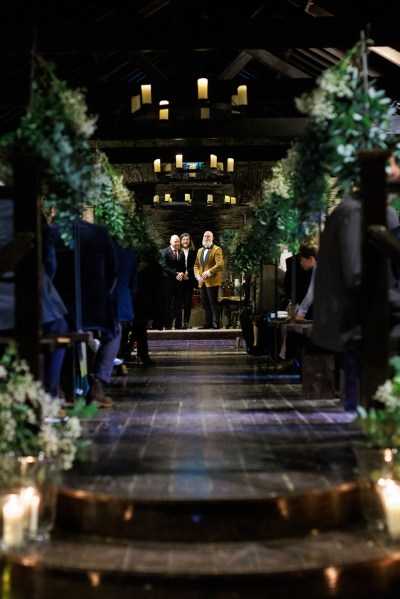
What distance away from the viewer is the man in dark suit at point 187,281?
58.0ft

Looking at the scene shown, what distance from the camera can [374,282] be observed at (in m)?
5.17

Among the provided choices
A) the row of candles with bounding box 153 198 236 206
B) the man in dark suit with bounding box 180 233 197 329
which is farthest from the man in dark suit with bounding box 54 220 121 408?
the row of candles with bounding box 153 198 236 206

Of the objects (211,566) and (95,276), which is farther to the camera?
(95,276)

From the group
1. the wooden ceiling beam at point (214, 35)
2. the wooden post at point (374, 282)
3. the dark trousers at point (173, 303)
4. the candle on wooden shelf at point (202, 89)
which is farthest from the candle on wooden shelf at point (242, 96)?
the dark trousers at point (173, 303)

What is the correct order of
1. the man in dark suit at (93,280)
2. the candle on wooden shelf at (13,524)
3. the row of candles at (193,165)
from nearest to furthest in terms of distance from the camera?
the candle on wooden shelf at (13,524), the man in dark suit at (93,280), the row of candles at (193,165)

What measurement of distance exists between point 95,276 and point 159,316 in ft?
14.4

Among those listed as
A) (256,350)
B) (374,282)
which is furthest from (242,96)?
(374,282)

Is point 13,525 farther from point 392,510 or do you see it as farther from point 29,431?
point 392,510

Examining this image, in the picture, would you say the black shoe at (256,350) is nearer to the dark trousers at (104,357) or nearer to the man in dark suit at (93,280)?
the dark trousers at (104,357)

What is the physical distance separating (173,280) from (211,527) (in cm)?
1368

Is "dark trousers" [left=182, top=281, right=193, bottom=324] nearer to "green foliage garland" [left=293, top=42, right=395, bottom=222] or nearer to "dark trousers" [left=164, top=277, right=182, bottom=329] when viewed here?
"dark trousers" [left=164, top=277, right=182, bottom=329]

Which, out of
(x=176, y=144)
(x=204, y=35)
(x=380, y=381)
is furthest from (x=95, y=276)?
(x=176, y=144)

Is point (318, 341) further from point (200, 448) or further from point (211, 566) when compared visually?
point (211, 566)

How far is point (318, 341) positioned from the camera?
19.0 feet
